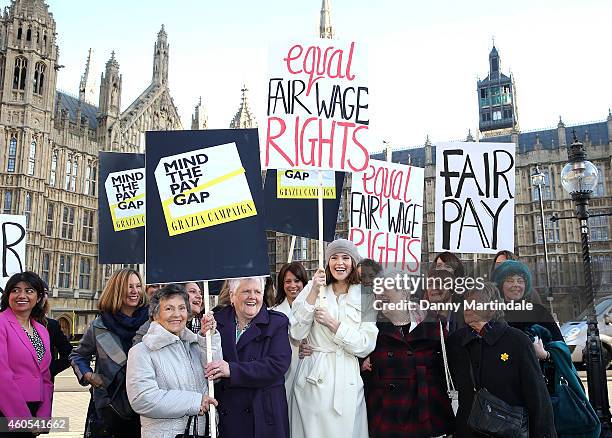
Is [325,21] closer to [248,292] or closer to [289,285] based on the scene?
[289,285]

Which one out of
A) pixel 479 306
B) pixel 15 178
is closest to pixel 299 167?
pixel 479 306

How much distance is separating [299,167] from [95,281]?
2593cm

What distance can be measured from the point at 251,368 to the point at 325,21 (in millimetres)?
34028

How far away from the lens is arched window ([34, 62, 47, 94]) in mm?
26094

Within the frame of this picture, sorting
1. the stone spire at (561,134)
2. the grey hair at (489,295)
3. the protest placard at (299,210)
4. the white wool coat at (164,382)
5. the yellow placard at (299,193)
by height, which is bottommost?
the white wool coat at (164,382)

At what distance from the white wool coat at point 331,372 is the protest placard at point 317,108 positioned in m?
1.39

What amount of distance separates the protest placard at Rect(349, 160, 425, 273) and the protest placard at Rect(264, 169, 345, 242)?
331 millimetres

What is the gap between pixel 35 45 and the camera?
25938mm

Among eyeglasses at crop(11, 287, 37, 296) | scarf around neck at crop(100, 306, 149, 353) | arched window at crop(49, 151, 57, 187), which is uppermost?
arched window at crop(49, 151, 57, 187)

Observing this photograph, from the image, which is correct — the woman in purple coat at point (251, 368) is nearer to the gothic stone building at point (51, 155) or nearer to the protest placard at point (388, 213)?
the protest placard at point (388, 213)

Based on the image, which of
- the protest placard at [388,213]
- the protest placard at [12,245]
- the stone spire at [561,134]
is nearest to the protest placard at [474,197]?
the protest placard at [388,213]

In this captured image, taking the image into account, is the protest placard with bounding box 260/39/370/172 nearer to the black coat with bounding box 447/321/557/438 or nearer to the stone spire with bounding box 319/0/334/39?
the black coat with bounding box 447/321/557/438

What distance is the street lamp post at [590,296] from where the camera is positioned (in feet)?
17.4

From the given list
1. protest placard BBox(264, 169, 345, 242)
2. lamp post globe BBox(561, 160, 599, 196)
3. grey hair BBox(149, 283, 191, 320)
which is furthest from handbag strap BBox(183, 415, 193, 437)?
lamp post globe BBox(561, 160, 599, 196)
